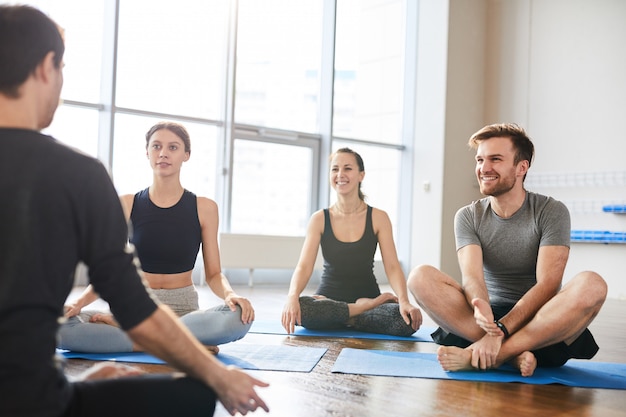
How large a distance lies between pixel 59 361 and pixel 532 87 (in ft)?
21.3

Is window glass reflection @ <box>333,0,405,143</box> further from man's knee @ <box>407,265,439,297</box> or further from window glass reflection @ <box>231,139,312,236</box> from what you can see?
man's knee @ <box>407,265,439,297</box>

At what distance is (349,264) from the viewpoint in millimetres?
3170

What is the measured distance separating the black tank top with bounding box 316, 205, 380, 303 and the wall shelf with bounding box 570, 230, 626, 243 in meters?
3.46

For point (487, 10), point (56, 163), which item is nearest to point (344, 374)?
point (56, 163)

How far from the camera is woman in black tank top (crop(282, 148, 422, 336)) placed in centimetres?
302

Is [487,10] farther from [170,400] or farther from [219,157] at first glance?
[170,400]

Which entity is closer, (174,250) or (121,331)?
(121,331)

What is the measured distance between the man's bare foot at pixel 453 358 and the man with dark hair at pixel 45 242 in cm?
132

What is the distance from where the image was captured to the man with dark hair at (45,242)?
836 mm

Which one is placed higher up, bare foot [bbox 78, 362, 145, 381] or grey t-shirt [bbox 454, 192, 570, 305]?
grey t-shirt [bbox 454, 192, 570, 305]

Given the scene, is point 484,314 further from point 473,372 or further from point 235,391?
point 235,391

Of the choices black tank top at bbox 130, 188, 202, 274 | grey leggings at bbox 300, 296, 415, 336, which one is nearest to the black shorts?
grey leggings at bbox 300, 296, 415, 336

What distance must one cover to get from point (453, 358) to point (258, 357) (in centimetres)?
71

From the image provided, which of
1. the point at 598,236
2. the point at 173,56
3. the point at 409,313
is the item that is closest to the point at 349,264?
the point at 409,313
